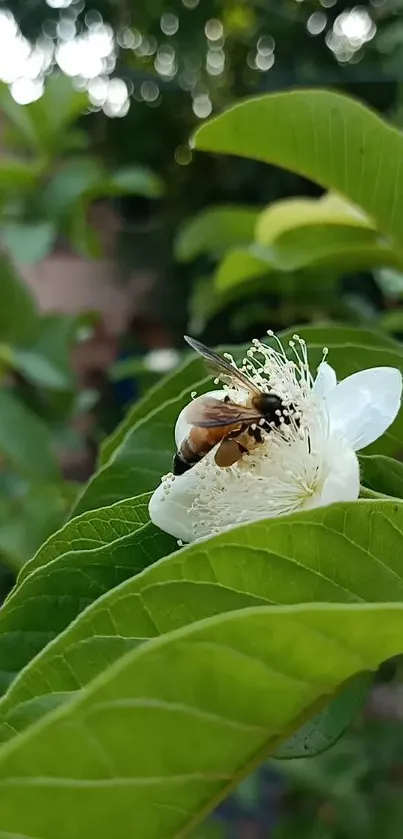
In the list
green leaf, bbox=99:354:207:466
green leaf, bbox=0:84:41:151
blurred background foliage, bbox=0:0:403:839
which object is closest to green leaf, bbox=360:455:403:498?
green leaf, bbox=99:354:207:466

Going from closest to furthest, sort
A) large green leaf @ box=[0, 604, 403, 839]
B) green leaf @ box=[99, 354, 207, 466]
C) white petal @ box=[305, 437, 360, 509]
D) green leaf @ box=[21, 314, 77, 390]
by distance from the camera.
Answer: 1. large green leaf @ box=[0, 604, 403, 839]
2. white petal @ box=[305, 437, 360, 509]
3. green leaf @ box=[99, 354, 207, 466]
4. green leaf @ box=[21, 314, 77, 390]

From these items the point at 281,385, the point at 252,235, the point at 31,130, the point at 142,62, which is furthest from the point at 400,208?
the point at 142,62

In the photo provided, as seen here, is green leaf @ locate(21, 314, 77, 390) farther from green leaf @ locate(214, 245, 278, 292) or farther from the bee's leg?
the bee's leg

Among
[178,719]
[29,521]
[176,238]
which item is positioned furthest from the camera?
[176,238]

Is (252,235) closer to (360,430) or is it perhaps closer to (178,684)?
(360,430)

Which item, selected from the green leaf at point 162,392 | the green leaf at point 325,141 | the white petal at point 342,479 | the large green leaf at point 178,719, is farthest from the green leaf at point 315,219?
the large green leaf at point 178,719

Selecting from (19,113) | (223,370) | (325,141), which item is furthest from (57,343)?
(223,370)

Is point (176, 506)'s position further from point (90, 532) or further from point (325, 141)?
point (325, 141)

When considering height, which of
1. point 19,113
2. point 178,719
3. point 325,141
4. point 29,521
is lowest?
point 29,521
